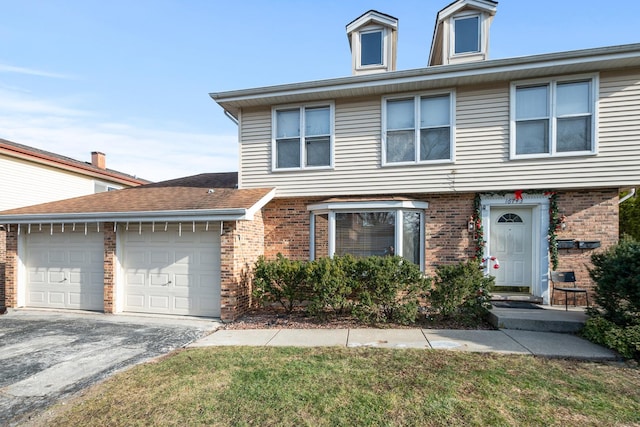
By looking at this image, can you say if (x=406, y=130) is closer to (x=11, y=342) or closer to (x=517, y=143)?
(x=517, y=143)

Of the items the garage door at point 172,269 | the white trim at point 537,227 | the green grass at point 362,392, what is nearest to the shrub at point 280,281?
the garage door at point 172,269

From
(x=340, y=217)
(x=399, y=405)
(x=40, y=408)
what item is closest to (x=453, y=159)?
(x=340, y=217)

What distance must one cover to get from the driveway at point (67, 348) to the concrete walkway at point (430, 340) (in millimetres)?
929

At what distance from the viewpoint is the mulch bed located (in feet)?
21.4

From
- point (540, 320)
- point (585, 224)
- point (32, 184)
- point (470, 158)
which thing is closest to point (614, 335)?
point (540, 320)

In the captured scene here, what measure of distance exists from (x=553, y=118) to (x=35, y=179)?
16537mm

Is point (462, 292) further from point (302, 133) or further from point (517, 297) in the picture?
point (302, 133)

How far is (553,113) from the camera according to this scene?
709 cm

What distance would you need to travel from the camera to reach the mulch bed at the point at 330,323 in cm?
652

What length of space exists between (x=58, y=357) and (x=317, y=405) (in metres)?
4.57

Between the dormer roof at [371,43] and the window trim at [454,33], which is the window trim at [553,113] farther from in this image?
the dormer roof at [371,43]

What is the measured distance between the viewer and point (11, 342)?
230 inches

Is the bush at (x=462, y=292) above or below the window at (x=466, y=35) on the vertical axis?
below

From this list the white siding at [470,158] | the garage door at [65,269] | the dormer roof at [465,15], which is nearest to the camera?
the white siding at [470,158]
